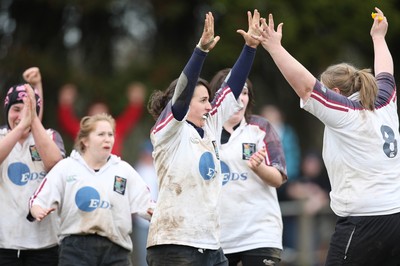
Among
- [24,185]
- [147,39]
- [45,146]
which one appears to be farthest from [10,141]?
[147,39]

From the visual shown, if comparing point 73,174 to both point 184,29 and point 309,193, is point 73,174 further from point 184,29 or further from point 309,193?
point 184,29

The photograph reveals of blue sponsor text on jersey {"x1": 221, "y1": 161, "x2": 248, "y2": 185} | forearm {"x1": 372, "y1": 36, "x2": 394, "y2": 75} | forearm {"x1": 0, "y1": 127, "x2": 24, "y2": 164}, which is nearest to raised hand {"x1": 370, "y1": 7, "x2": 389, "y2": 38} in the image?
forearm {"x1": 372, "y1": 36, "x2": 394, "y2": 75}

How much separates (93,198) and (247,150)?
1.29 m

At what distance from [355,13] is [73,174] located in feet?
26.8

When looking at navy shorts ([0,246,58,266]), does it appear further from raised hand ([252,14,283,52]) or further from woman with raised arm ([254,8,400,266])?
raised hand ([252,14,283,52])

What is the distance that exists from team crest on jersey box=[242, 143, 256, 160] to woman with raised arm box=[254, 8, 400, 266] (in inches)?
40.0

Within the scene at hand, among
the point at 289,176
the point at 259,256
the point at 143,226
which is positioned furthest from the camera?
the point at 289,176

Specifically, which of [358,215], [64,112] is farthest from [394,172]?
[64,112]

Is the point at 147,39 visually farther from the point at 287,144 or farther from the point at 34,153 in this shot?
the point at 34,153

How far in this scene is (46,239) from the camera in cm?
776

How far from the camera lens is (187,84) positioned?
20.7 ft

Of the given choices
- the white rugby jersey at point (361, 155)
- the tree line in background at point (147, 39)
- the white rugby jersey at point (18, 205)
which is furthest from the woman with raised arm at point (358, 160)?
the tree line in background at point (147, 39)

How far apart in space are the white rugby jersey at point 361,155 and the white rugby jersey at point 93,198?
5.63ft

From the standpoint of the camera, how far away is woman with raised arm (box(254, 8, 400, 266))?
652 cm
